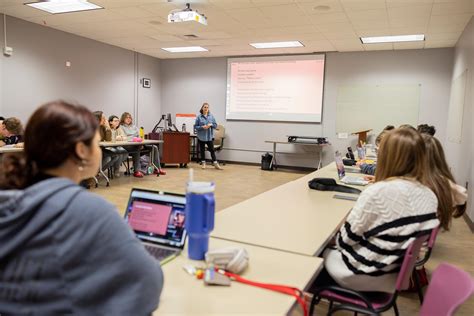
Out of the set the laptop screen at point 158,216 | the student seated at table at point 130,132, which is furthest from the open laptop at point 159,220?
the student seated at table at point 130,132

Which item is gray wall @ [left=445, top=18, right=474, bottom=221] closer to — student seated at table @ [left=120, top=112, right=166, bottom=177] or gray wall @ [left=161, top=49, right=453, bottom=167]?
gray wall @ [left=161, top=49, right=453, bottom=167]

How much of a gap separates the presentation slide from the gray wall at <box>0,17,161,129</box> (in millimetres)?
2225

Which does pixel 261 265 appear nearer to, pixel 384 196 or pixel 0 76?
pixel 384 196

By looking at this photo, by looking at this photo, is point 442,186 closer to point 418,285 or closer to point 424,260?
point 424,260

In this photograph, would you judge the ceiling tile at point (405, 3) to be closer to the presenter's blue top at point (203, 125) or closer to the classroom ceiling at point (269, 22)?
the classroom ceiling at point (269, 22)

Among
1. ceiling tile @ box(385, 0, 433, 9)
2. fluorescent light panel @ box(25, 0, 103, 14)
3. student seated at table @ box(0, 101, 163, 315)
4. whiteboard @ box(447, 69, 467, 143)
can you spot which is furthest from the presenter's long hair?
whiteboard @ box(447, 69, 467, 143)

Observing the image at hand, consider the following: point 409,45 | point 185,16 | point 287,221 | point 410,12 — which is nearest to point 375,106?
point 409,45

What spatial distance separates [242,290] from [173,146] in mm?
7075

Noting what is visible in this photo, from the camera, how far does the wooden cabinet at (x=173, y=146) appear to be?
7.98m

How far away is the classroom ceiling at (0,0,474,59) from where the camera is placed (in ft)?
16.5

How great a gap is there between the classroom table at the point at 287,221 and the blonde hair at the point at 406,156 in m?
0.40

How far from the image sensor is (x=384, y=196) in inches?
61.2

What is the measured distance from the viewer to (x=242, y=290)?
1.10 metres

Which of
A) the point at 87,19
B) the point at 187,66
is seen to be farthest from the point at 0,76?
the point at 187,66
